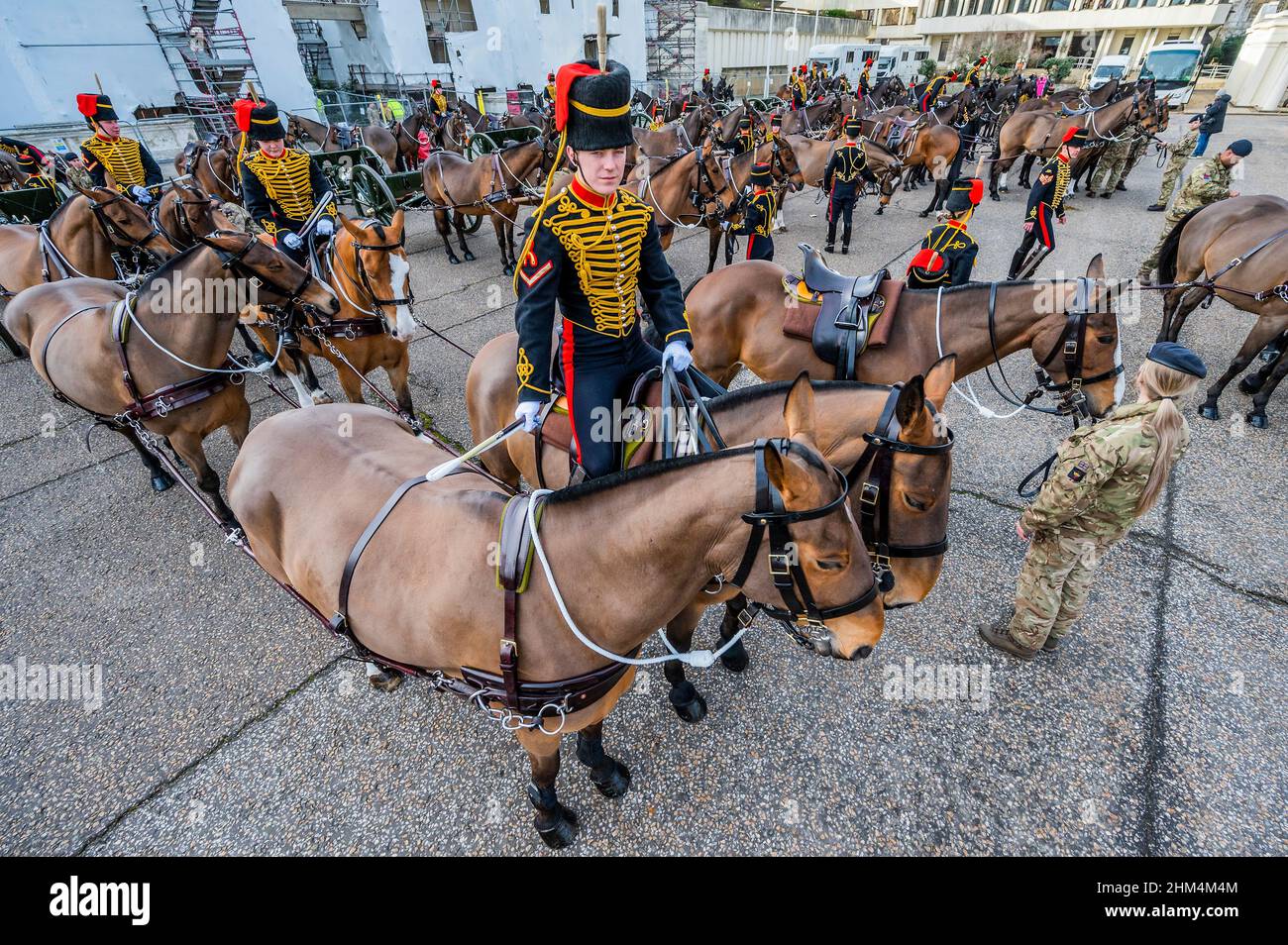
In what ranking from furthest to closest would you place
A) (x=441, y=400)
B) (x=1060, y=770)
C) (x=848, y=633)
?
(x=441, y=400) → (x=1060, y=770) → (x=848, y=633)

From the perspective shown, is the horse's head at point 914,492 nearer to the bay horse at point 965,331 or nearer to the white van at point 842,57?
the bay horse at point 965,331

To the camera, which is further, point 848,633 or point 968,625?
point 968,625

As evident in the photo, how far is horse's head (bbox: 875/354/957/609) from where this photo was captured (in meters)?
2.65

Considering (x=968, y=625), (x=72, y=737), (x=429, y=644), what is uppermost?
(x=429, y=644)

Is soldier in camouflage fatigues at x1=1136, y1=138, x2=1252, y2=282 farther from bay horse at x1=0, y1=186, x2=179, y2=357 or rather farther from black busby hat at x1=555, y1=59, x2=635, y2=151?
bay horse at x1=0, y1=186, x2=179, y2=357

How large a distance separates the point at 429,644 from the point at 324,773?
5.60ft

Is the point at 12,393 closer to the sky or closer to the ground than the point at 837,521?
closer to the ground

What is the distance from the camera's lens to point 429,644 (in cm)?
252

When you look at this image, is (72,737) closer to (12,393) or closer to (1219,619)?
(12,393)

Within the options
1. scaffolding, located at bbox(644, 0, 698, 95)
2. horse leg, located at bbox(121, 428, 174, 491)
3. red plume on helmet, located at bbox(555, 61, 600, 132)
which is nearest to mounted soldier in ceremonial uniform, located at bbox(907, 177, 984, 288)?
red plume on helmet, located at bbox(555, 61, 600, 132)

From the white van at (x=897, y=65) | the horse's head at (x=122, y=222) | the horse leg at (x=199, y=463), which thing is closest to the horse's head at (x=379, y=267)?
the horse leg at (x=199, y=463)

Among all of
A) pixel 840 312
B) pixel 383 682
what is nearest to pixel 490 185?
pixel 840 312
